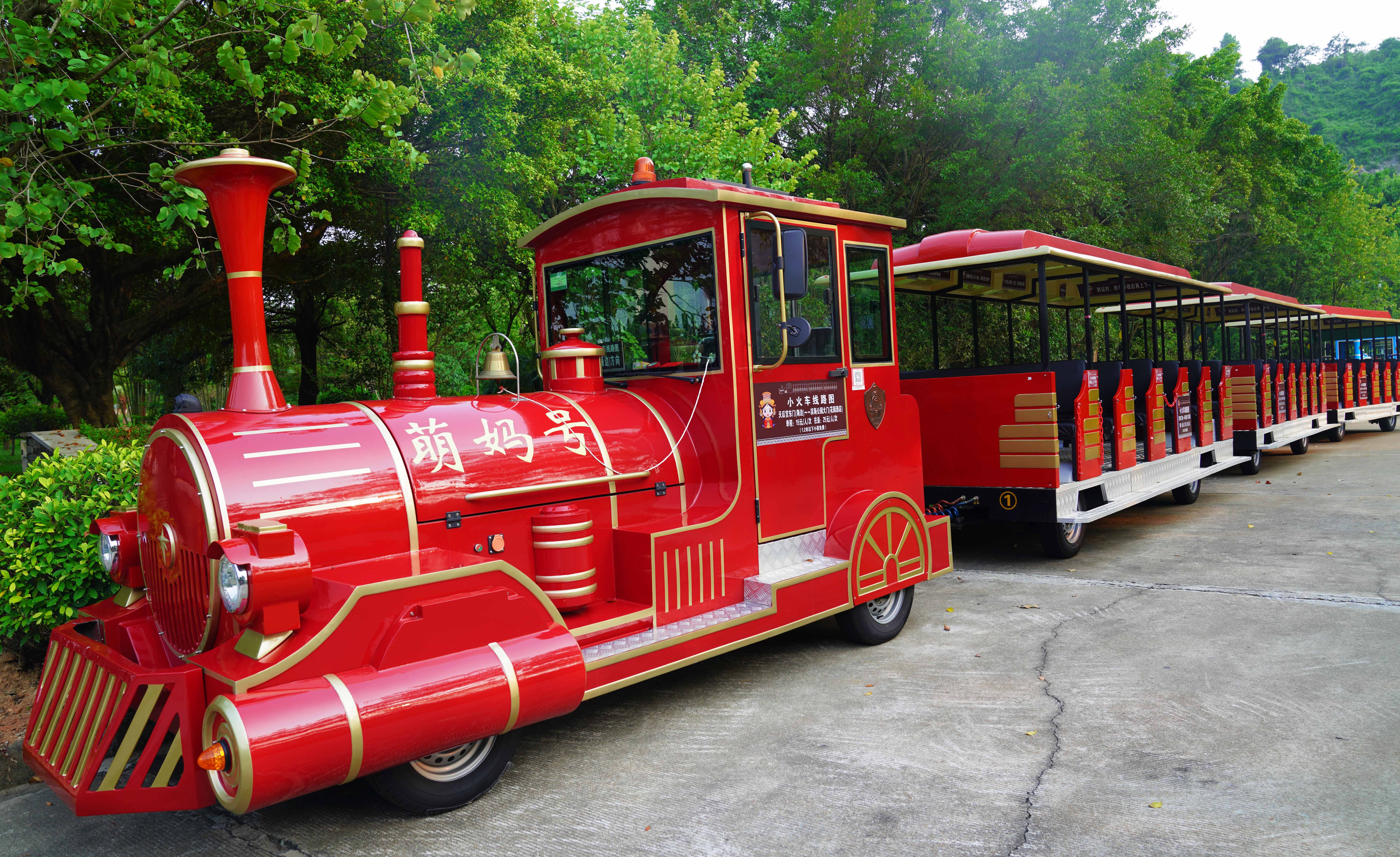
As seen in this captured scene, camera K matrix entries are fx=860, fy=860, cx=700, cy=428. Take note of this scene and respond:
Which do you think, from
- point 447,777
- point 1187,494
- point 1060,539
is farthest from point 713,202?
point 1187,494

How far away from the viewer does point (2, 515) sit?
4496 mm

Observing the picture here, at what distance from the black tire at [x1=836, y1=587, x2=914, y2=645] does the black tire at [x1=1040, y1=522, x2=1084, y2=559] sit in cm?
259

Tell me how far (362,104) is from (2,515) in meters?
2.99

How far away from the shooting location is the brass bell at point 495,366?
418 cm

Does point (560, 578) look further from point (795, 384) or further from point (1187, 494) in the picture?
point (1187, 494)

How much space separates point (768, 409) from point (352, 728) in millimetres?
2610

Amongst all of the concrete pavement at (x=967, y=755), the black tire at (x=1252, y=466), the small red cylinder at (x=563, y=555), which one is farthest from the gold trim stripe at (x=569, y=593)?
the black tire at (x=1252, y=466)

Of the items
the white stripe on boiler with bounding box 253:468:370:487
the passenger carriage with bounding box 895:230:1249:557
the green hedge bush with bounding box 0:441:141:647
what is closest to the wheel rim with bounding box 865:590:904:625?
the passenger carriage with bounding box 895:230:1249:557

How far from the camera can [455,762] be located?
333 centimetres

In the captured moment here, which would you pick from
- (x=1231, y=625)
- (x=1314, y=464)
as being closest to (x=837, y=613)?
(x=1231, y=625)

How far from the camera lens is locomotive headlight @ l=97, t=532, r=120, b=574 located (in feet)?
11.8

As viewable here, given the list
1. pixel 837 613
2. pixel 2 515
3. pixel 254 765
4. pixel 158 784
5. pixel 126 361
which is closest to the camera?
pixel 254 765

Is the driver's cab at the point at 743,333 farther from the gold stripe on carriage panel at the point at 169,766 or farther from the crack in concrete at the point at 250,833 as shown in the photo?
the gold stripe on carriage panel at the point at 169,766

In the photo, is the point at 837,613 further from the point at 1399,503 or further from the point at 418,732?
the point at 1399,503
